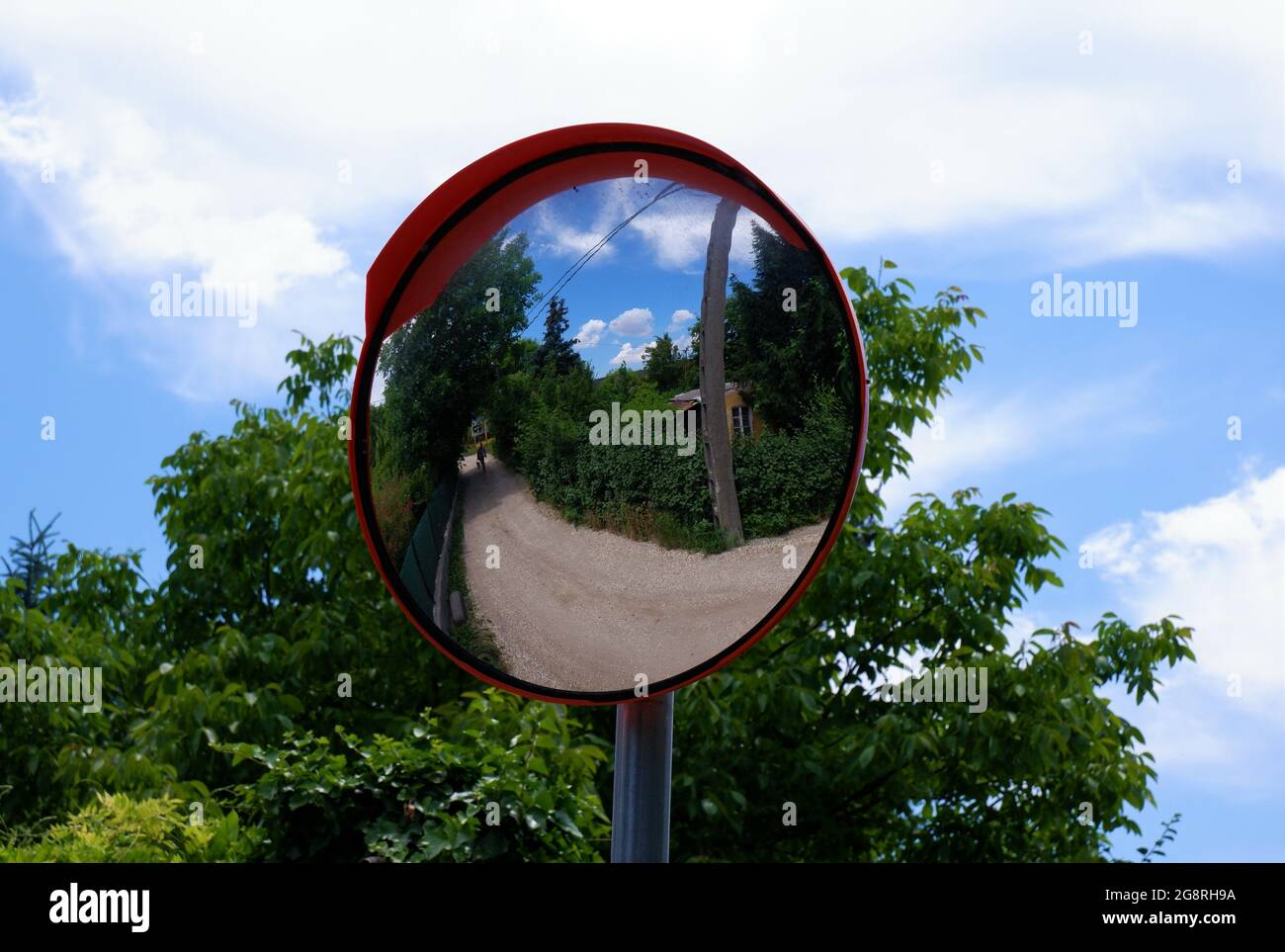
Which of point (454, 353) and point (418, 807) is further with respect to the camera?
point (418, 807)

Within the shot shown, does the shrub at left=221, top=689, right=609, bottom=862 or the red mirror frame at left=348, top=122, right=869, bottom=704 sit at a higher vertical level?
the red mirror frame at left=348, top=122, right=869, bottom=704

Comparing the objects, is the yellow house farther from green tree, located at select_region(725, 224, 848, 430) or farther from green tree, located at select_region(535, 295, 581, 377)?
green tree, located at select_region(535, 295, 581, 377)

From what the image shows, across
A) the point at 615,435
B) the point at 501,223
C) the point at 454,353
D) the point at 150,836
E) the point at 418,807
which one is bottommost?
the point at 150,836

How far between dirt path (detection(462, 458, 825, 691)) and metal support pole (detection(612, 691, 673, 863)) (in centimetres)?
6

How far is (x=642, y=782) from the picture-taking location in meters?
1.50

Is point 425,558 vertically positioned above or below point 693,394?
below

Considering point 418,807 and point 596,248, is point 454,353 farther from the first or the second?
point 418,807

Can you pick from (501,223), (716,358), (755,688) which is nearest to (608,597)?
(716,358)

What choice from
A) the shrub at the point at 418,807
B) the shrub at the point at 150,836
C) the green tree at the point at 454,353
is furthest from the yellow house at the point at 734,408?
the shrub at the point at 150,836

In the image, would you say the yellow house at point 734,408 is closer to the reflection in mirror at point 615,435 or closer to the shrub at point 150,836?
the reflection in mirror at point 615,435

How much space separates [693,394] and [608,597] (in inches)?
11.4

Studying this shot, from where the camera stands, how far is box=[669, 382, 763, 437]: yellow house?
5.05 feet

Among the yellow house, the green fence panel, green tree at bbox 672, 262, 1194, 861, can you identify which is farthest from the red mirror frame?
green tree at bbox 672, 262, 1194, 861

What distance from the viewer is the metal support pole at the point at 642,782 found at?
4.89 feet
